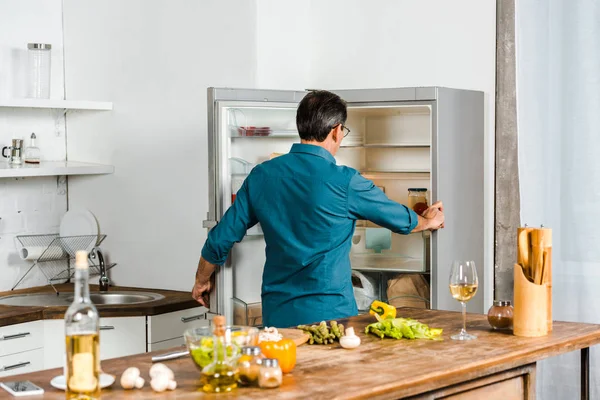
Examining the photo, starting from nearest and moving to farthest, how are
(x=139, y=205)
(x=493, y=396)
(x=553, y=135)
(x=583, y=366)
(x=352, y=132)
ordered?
(x=493, y=396)
(x=583, y=366)
(x=553, y=135)
(x=352, y=132)
(x=139, y=205)

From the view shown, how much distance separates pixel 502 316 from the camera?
262 cm

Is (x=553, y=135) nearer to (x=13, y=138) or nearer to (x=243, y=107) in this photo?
(x=243, y=107)

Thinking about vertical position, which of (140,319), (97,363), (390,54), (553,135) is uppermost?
(390,54)

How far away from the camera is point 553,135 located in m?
4.05

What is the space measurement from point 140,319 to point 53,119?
4.62ft

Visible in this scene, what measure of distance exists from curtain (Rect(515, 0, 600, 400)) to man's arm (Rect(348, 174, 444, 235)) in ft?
3.14

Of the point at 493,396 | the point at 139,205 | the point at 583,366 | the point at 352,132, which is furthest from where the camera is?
the point at 139,205

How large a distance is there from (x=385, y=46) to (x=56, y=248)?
203 cm

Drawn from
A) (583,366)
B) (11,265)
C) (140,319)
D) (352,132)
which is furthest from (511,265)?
(11,265)

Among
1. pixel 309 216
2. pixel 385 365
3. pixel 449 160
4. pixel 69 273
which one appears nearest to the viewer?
pixel 385 365

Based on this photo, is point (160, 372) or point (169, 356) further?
point (169, 356)

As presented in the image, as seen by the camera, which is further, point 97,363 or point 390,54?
point 390,54

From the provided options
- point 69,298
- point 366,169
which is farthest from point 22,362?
point 366,169

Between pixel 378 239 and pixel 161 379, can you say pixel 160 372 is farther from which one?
pixel 378 239
